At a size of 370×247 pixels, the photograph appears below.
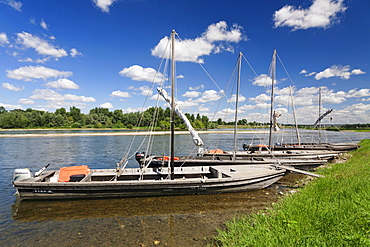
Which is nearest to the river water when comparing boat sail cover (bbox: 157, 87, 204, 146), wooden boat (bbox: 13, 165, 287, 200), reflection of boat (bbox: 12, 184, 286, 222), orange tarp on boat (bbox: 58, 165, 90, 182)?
reflection of boat (bbox: 12, 184, 286, 222)

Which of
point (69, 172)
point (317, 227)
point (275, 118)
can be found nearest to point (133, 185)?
point (69, 172)

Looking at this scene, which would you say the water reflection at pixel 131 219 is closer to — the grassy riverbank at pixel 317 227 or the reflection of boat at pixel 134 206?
the reflection of boat at pixel 134 206

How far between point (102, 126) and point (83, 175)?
123 m

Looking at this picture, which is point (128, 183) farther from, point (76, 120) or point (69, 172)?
point (76, 120)

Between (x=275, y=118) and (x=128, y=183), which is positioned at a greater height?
(x=275, y=118)

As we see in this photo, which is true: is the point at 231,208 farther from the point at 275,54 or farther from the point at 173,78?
the point at 275,54

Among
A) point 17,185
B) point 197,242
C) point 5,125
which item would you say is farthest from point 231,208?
point 5,125

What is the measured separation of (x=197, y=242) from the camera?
7.33 m

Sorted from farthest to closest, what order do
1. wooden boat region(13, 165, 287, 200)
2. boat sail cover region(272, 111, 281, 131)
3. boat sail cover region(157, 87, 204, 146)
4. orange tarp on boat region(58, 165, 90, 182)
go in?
boat sail cover region(272, 111, 281, 131) → orange tarp on boat region(58, 165, 90, 182) → boat sail cover region(157, 87, 204, 146) → wooden boat region(13, 165, 287, 200)

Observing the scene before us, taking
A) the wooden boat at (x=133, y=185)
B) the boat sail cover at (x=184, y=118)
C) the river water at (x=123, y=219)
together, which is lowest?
the river water at (x=123, y=219)

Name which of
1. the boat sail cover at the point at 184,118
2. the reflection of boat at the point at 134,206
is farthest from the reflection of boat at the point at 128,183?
the boat sail cover at the point at 184,118

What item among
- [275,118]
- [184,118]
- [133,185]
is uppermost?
[275,118]

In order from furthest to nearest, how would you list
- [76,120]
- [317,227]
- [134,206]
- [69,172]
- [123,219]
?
[76,120]
[69,172]
[134,206]
[123,219]
[317,227]

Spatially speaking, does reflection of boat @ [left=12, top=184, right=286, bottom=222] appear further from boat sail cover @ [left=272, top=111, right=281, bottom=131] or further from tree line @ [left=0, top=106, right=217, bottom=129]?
tree line @ [left=0, top=106, right=217, bottom=129]
